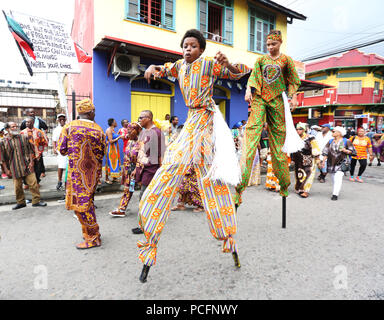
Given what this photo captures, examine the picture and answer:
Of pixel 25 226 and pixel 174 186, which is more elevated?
pixel 174 186

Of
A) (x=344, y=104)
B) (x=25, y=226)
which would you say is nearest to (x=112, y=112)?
(x=25, y=226)

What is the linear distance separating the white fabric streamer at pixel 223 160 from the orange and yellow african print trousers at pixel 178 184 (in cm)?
8

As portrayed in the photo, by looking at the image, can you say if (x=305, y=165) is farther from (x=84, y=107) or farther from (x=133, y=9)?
(x=133, y=9)

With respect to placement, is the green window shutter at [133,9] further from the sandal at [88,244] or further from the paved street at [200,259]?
the sandal at [88,244]

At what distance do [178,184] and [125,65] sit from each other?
7464 mm

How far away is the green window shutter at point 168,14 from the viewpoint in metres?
9.45

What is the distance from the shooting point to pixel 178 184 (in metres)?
2.13

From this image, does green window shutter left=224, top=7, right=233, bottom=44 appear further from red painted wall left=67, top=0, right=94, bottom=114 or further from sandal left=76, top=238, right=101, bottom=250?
sandal left=76, top=238, right=101, bottom=250

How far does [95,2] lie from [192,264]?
884cm

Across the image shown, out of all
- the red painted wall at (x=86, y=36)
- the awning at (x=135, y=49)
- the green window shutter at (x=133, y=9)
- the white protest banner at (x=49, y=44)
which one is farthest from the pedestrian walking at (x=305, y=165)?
the red painted wall at (x=86, y=36)

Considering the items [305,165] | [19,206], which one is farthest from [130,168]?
[305,165]

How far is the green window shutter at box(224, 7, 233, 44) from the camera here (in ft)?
36.3

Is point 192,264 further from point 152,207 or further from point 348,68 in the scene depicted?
point 348,68

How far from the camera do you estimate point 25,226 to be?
12.3ft
